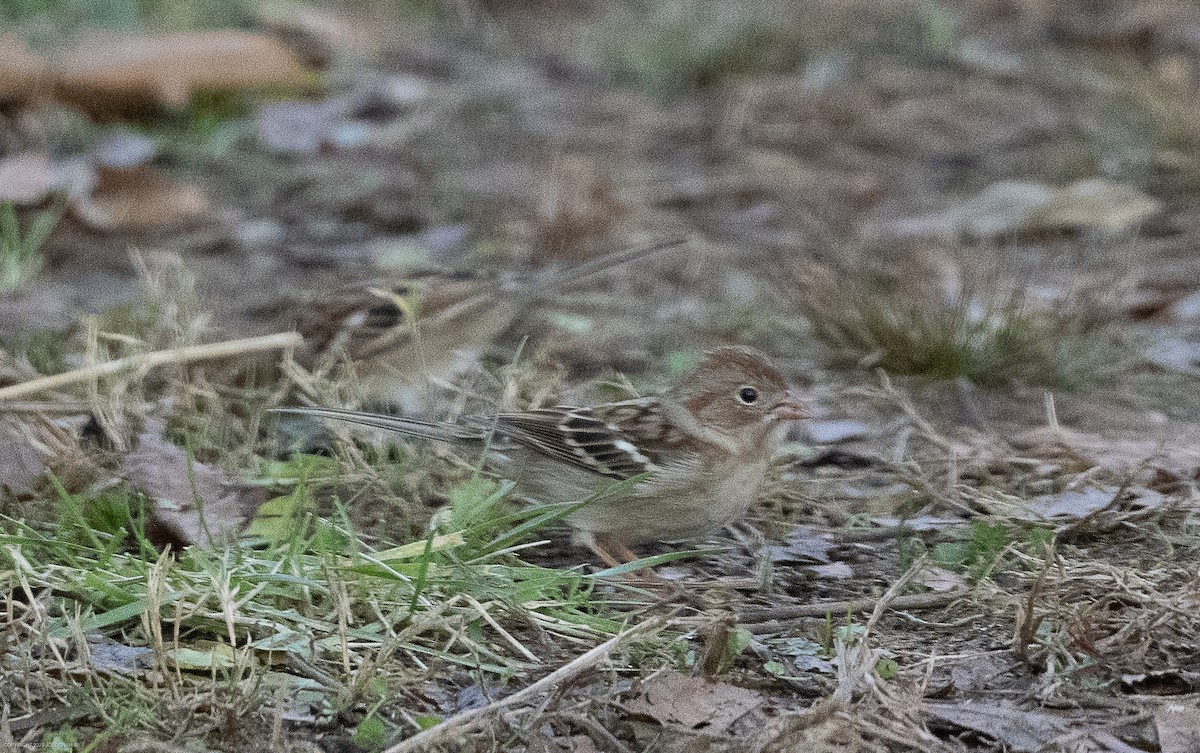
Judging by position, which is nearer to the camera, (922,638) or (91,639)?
(91,639)

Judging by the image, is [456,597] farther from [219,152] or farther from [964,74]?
[964,74]

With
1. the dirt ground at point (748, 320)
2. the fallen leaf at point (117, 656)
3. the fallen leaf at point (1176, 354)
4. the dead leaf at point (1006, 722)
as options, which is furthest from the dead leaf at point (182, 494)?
the fallen leaf at point (1176, 354)

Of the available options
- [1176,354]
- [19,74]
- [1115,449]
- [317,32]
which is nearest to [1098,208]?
[1176,354]

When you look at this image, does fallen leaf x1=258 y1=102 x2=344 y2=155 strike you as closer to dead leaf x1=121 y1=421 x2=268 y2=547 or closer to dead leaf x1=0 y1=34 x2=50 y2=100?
dead leaf x1=0 y1=34 x2=50 y2=100

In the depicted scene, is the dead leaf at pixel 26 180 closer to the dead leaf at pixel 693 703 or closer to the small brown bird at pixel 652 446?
the small brown bird at pixel 652 446

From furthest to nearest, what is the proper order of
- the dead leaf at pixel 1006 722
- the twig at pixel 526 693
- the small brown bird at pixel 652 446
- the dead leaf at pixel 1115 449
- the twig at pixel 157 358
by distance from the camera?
the twig at pixel 157 358 < the dead leaf at pixel 1115 449 < the small brown bird at pixel 652 446 < the dead leaf at pixel 1006 722 < the twig at pixel 526 693

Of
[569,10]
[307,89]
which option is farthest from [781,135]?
[569,10]
